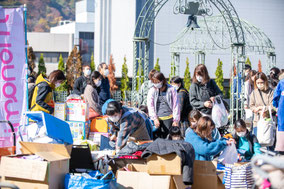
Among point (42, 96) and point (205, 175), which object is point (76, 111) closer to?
point (42, 96)

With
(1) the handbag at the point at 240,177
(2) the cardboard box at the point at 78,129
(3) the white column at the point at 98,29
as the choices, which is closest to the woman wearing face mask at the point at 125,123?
(2) the cardboard box at the point at 78,129

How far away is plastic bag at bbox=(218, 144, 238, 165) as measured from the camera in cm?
689

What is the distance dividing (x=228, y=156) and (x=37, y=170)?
8.64 ft

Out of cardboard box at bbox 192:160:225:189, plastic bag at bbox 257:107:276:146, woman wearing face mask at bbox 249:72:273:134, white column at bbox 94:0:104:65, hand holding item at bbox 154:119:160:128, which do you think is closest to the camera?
cardboard box at bbox 192:160:225:189

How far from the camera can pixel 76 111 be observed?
8.70m

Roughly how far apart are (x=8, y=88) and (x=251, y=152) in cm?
376

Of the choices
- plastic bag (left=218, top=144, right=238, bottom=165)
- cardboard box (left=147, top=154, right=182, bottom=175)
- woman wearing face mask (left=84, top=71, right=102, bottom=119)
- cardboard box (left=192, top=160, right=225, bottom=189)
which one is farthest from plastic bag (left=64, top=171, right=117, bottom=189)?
woman wearing face mask (left=84, top=71, right=102, bottom=119)

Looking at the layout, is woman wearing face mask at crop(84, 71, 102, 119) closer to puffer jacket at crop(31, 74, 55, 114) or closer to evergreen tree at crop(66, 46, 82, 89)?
puffer jacket at crop(31, 74, 55, 114)

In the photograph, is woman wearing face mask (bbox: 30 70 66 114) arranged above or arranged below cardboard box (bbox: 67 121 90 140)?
above

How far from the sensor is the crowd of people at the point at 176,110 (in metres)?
6.84

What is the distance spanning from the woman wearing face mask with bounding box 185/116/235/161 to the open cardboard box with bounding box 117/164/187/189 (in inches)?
31.2

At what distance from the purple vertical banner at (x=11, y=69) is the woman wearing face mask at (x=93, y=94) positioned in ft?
7.00

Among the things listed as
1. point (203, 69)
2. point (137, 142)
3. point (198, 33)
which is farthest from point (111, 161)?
point (198, 33)

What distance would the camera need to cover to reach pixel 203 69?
340 inches
